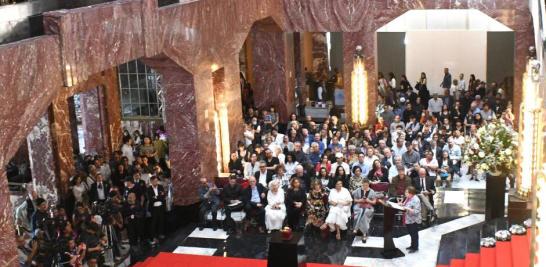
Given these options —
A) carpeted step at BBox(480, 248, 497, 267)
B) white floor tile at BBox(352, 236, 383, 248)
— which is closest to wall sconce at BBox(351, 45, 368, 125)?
white floor tile at BBox(352, 236, 383, 248)

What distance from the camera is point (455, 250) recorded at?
13.8 metres

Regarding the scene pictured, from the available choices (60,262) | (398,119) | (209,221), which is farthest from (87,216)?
(398,119)

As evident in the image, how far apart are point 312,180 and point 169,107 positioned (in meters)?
3.53

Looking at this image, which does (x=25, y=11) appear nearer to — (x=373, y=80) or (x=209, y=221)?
(x=209, y=221)

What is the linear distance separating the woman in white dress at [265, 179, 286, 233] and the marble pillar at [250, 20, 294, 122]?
7.42 m

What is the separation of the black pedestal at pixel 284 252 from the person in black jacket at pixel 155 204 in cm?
383

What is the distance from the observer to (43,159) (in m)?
17.8

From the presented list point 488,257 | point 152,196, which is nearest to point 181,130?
point 152,196

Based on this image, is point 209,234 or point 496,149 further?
point 209,234

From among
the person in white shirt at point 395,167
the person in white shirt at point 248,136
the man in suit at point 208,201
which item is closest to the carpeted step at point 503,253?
the person in white shirt at point 395,167

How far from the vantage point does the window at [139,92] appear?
72.6 feet

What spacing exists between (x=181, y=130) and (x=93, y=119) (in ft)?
14.6

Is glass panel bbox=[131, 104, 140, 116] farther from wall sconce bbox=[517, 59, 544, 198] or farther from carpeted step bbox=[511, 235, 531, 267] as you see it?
carpeted step bbox=[511, 235, 531, 267]

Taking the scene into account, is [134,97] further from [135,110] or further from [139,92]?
[135,110]
